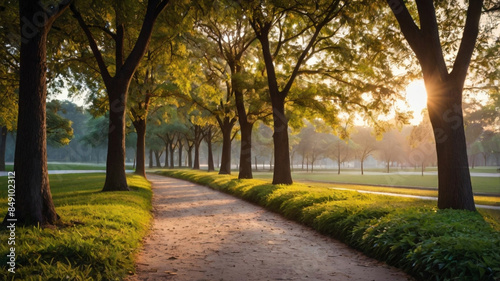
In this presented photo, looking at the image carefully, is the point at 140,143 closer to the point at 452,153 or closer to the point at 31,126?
the point at 31,126

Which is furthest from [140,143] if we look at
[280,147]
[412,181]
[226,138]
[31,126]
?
[412,181]

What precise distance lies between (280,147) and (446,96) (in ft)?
31.0

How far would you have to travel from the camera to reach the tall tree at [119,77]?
12.1m

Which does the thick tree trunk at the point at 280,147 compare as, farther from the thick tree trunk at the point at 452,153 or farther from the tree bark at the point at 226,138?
the tree bark at the point at 226,138

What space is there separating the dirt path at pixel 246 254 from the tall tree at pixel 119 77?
5.04 metres

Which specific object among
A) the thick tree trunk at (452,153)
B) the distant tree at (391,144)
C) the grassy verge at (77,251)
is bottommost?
the grassy verge at (77,251)

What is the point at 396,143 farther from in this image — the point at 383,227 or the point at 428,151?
the point at 383,227

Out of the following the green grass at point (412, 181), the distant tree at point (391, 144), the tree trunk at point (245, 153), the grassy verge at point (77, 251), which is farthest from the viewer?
the distant tree at point (391, 144)

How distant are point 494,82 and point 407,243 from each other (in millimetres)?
10795

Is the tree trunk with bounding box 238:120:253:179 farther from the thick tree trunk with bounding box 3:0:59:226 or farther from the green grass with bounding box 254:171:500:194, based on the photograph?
the thick tree trunk with bounding box 3:0:59:226

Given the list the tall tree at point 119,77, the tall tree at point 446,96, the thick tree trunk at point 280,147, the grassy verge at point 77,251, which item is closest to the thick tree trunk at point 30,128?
the grassy verge at point 77,251

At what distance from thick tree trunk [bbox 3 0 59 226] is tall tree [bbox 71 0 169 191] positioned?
5.12 m

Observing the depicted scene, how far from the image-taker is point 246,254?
6.12 meters

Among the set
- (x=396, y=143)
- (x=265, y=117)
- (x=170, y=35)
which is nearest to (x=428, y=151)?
(x=396, y=143)
